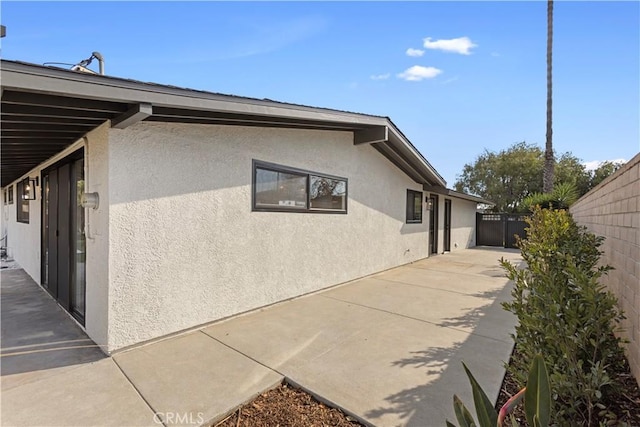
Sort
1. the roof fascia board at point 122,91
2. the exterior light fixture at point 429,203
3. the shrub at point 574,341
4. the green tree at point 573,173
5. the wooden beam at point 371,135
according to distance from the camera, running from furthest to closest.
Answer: the green tree at point 573,173 < the exterior light fixture at point 429,203 < the wooden beam at point 371,135 < the roof fascia board at point 122,91 < the shrub at point 574,341

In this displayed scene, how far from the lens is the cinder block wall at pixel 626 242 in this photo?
2.26m

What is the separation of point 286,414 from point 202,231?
2.66m

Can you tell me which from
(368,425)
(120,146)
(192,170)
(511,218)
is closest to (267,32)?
(192,170)

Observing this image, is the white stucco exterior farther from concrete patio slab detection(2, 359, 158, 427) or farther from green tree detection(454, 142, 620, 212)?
green tree detection(454, 142, 620, 212)

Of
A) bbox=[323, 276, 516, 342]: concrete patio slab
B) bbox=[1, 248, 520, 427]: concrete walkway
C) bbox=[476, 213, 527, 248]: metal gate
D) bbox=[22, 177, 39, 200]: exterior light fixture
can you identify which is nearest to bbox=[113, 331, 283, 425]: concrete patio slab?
bbox=[1, 248, 520, 427]: concrete walkway

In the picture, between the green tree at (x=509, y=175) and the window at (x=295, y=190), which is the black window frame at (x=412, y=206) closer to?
the window at (x=295, y=190)

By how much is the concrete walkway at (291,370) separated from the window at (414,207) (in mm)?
5480

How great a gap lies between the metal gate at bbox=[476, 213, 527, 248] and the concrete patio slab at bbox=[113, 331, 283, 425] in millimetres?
16967

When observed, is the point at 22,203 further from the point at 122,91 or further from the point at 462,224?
the point at 462,224

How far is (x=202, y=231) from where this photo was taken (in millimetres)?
4457

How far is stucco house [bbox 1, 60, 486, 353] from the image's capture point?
3.57m

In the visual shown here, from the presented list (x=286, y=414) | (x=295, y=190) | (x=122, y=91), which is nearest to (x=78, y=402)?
(x=286, y=414)

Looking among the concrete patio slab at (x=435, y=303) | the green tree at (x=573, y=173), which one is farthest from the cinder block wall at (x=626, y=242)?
the green tree at (x=573, y=173)

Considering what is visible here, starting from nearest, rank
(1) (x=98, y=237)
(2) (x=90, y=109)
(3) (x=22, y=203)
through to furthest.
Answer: (2) (x=90, y=109) → (1) (x=98, y=237) → (3) (x=22, y=203)
